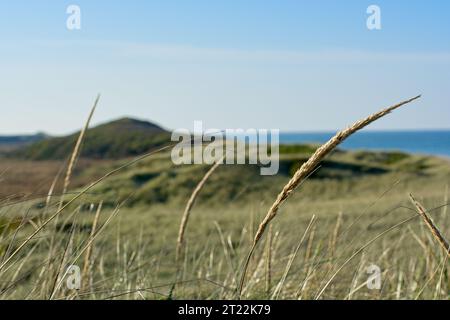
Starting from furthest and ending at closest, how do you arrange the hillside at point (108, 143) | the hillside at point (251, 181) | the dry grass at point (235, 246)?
the hillside at point (108, 143)
the hillside at point (251, 181)
the dry grass at point (235, 246)

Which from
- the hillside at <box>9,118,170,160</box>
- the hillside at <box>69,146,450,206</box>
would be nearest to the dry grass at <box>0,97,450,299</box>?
the hillside at <box>69,146,450,206</box>

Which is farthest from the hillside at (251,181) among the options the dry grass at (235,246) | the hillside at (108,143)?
the hillside at (108,143)

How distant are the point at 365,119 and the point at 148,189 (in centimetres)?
2232

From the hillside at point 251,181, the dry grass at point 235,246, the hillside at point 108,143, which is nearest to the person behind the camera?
the dry grass at point 235,246

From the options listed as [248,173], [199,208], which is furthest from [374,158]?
[199,208]

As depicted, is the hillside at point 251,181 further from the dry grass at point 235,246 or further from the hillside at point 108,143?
the hillside at point 108,143

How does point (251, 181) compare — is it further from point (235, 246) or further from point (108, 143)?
point (108, 143)

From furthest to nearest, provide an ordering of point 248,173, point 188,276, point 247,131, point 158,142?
point 158,142 < point 248,173 < point 188,276 < point 247,131

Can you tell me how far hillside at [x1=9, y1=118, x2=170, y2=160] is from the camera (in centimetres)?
5662

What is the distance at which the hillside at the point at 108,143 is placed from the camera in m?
56.6

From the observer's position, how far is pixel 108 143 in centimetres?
6059

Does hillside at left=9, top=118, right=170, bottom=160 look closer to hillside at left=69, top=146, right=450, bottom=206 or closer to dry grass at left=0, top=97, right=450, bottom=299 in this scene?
hillside at left=69, top=146, right=450, bottom=206
